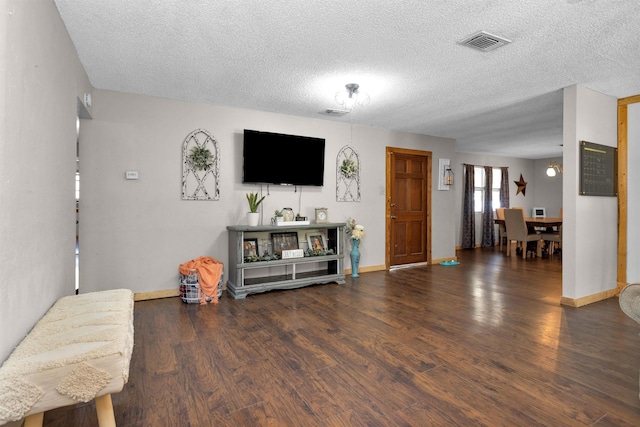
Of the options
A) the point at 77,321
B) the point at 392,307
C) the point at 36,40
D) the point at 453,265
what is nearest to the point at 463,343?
the point at 392,307

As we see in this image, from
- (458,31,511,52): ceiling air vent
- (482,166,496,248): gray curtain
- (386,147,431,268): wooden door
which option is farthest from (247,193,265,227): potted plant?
(482,166,496,248): gray curtain

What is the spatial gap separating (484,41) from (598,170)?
235 cm

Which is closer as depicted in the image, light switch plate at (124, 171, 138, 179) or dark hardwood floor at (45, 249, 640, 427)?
dark hardwood floor at (45, 249, 640, 427)

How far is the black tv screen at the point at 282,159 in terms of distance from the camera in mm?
4461

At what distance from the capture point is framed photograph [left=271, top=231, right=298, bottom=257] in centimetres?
460

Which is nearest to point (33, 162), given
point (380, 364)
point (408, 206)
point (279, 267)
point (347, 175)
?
point (380, 364)

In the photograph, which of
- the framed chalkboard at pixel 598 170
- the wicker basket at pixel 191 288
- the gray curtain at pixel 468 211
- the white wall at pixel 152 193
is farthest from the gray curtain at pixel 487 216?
the wicker basket at pixel 191 288

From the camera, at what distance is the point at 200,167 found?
426 cm

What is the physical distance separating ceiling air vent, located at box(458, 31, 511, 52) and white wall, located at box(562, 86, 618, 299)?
5.23 ft

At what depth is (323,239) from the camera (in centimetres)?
501

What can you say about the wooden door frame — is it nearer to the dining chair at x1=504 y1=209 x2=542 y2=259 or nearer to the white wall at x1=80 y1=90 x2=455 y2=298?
the dining chair at x1=504 y1=209 x2=542 y2=259

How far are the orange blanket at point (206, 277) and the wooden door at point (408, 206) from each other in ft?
9.84

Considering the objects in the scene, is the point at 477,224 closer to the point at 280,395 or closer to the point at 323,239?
the point at 323,239

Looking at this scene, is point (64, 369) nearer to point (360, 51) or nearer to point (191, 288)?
point (191, 288)
